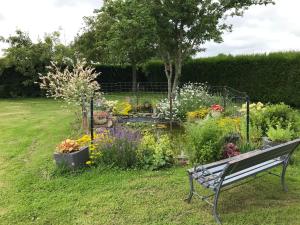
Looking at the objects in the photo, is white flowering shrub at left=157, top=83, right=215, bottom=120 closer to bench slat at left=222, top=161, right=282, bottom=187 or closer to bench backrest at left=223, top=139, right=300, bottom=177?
bench slat at left=222, top=161, right=282, bottom=187

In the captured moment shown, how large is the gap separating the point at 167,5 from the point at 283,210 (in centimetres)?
1077

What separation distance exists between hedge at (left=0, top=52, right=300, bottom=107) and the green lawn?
26.0 feet

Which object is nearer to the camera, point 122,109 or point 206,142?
point 206,142

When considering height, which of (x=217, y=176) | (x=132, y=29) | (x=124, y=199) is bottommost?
(x=124, y=199)

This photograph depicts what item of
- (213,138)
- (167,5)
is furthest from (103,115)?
(167,5)

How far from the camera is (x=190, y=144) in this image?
18.7 feet

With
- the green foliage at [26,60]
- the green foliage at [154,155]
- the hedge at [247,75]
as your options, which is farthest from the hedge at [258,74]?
the green foliage at [154,155]

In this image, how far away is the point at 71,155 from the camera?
543cm

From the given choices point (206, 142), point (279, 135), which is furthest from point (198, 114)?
point (206, 142)

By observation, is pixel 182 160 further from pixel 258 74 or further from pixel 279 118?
pixel 258 74

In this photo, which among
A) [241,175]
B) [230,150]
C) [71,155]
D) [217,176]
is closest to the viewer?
[217,176]

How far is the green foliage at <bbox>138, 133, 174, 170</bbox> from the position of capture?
5.59 meters

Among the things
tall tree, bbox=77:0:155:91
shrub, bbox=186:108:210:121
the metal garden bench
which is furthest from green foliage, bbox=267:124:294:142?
tall tree, bbox=77:0:155:91

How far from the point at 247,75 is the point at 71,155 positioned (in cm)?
1186
